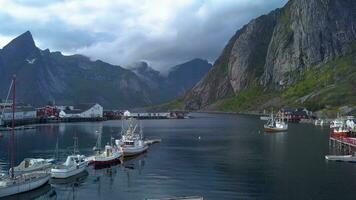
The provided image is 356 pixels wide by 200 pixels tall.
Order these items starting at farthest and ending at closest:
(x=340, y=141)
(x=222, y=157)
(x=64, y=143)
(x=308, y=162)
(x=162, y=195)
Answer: (x=64, y=143)
(x=340, y=141)
(x=222, y=157)
(x=308, y=162)
(x=162, y=195)

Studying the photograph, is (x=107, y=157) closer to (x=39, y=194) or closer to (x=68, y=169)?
(x=68, y=169)

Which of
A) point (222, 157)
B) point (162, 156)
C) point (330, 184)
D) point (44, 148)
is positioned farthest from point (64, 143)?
point (330, 184)

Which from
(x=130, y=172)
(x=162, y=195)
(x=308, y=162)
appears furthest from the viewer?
(x=308, y=162)

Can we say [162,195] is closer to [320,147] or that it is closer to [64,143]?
[320,147]

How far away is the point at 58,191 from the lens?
69750mm

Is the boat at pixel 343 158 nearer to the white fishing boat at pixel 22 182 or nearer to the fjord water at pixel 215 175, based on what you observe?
the fjord water at pixel 215 175

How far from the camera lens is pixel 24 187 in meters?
66.9

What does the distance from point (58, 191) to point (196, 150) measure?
54.8 meters

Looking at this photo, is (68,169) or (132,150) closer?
(68,169)

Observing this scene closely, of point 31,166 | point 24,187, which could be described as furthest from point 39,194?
point 31,166

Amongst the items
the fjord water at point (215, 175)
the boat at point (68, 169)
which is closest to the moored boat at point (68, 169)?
the boat at point (68, 169)

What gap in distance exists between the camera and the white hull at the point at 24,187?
209 feet

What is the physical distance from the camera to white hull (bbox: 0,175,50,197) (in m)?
63.7

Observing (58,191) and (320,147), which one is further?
(320,147)
